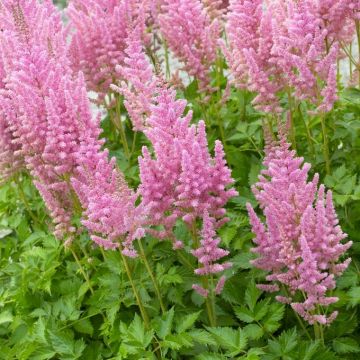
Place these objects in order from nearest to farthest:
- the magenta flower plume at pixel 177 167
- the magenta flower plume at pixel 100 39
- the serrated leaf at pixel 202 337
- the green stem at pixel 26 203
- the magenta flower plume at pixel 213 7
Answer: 1. the magenta flower plume at pixel 177 167
2. the serrated leaf at pixel 202 337
3. the magenta flower plume at pixel 100 39
4. the magenta flower plume at pixel 213 7
5. the green stem at pixel 26 203

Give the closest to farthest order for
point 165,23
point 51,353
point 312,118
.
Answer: point 51,353 → point 165,23 → point 312,118

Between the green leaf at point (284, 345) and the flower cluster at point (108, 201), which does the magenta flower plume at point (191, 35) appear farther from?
the green leaf at point (284, 345)

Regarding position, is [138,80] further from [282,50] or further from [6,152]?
[6,152]

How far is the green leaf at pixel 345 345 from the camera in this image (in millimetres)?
2729

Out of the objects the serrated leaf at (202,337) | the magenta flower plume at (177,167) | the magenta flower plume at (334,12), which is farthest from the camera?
the magenta flower plume at (334,12)

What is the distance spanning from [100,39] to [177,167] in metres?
1.37

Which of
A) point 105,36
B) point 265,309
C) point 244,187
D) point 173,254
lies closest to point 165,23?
point 105,36

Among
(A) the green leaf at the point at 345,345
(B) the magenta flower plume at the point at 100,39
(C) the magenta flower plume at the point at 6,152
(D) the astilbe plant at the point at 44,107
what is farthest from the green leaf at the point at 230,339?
(B) the magenta flower plume at the point at 100,39

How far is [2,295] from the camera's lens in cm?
346

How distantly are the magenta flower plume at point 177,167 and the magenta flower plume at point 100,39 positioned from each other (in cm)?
114

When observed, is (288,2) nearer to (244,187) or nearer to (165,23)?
(165,23)

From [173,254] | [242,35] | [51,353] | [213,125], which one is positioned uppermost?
[242,35]

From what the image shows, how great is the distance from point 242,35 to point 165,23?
0.47 meters

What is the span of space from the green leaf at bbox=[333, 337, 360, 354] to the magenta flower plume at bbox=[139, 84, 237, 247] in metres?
0.82
